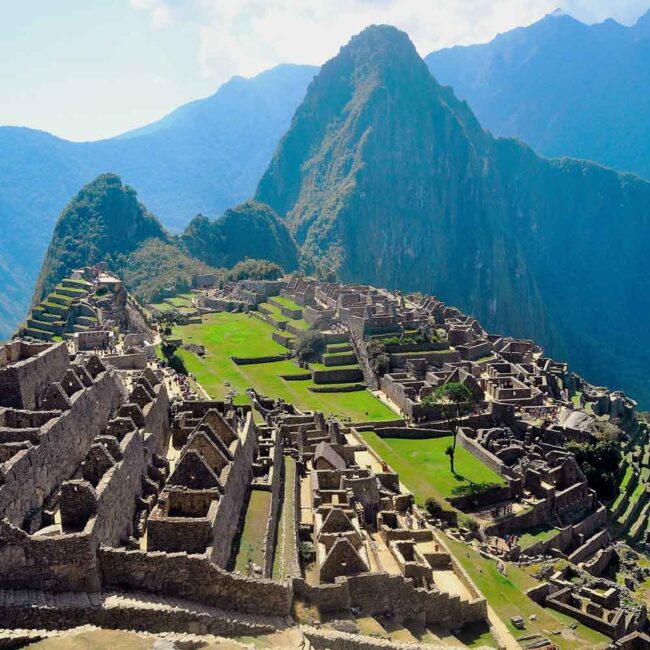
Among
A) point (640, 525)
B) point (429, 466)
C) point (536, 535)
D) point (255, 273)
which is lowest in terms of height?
point (640, 525)

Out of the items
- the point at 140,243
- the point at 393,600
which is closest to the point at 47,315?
the point at 393,600

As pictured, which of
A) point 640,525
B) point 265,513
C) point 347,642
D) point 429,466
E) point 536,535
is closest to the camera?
point 347,642

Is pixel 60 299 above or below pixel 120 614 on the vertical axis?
above

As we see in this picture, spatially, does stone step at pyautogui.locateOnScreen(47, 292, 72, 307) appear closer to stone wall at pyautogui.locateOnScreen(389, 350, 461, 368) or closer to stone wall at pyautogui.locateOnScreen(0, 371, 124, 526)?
stone wall at pyautogui.locateOnScreen(389, 350, 461, 368)

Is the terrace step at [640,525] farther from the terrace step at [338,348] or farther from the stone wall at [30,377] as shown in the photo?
the stone wall at [30,377]

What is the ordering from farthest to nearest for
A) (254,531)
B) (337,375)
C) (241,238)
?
(241,238)
(337,375)
(254,531)

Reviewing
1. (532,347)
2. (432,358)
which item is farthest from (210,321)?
(532,347)

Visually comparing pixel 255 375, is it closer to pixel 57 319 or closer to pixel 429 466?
pixel 429 466

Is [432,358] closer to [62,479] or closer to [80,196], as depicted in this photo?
[62,479]
